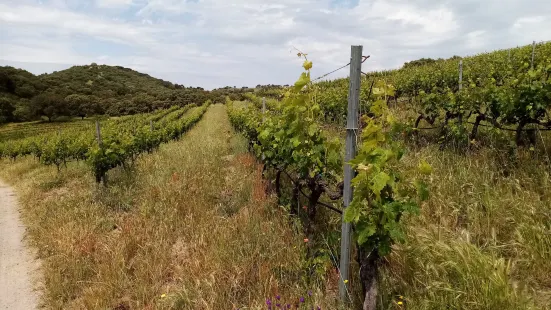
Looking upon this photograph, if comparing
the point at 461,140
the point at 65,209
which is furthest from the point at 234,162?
the point at 461,140

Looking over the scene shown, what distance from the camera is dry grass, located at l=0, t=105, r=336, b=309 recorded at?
11.0 feet

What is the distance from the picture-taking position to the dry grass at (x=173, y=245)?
335 centimetres

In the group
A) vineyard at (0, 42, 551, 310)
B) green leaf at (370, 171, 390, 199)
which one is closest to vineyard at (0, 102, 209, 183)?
vineyard at (0, 42, 551, 310)

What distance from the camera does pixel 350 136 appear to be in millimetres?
2600

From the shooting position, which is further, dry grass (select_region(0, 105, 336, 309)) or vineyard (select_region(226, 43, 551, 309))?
dry grass (select_region(0, 105, 336, 309))

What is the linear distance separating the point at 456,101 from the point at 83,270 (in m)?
6.72

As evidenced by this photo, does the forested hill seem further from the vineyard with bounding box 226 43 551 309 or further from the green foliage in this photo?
the green foliage

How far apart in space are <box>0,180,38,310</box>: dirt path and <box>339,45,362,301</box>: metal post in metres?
3.74

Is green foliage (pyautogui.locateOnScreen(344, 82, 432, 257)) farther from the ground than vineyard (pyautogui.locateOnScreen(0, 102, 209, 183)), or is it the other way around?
green foliage (pyautogui.locateOnScreen(344, 82, 432, 257))

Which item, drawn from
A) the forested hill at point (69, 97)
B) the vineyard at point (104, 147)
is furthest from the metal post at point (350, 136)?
the forested hill at point (69, 97)

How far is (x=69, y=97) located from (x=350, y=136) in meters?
86.3

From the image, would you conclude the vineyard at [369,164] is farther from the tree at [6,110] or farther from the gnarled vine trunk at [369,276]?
the tree at [6,110]

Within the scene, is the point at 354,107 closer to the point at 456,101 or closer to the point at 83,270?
the point at 83,270

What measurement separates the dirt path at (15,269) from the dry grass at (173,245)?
0.22 metres
